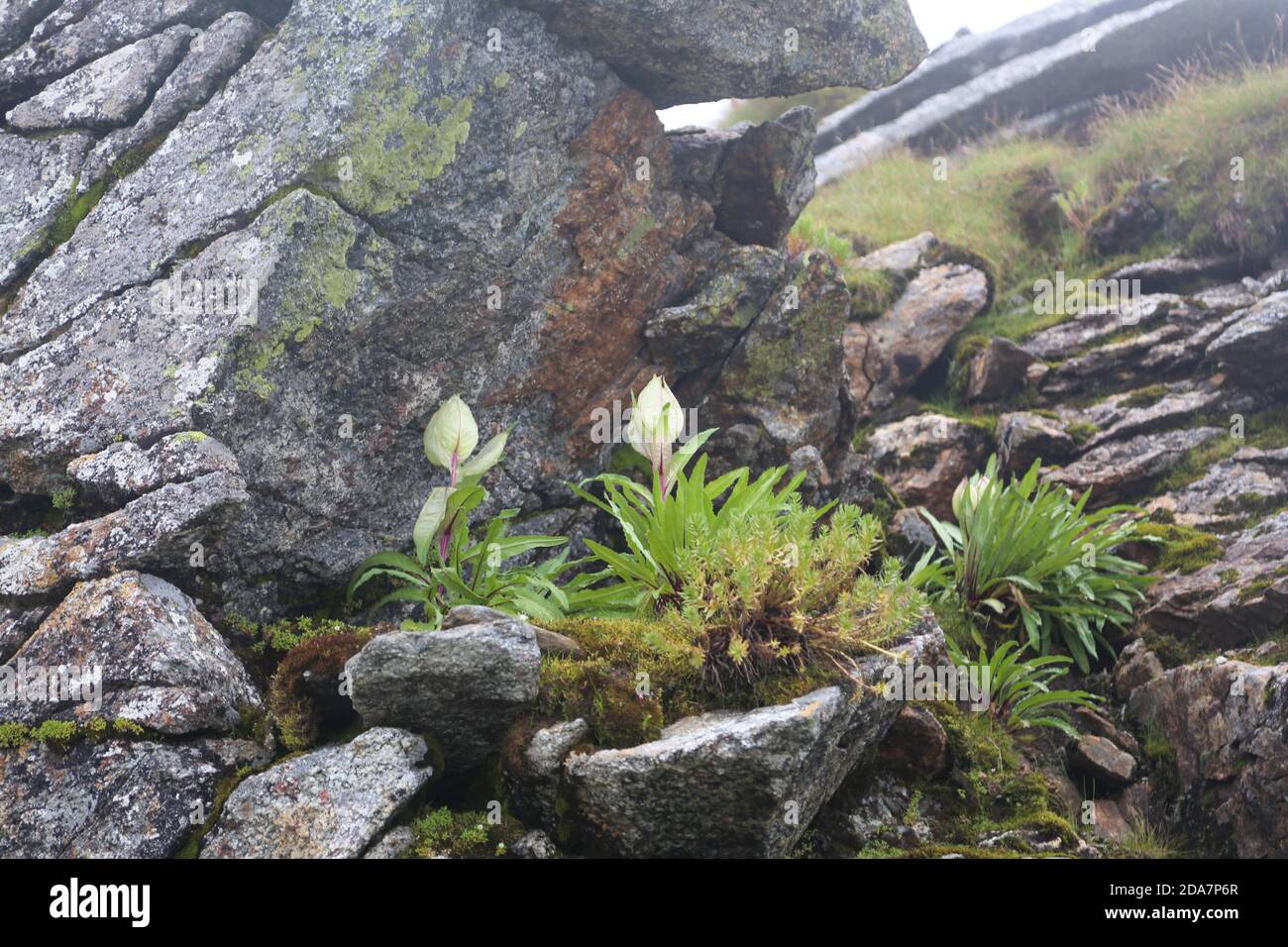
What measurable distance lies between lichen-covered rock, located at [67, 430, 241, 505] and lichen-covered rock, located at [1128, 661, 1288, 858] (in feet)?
17.7

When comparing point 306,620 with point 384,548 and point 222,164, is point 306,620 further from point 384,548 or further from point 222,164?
point 222,164

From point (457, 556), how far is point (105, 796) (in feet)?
6.91

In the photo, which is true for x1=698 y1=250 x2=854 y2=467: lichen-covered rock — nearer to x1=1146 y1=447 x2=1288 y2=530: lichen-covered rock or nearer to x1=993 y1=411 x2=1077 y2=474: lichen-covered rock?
x1=993 y1=411 x2=1077 y2=474: lichen-covered rock

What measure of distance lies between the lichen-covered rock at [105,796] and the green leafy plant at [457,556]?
1466mm

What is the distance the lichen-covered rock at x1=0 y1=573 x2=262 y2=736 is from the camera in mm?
4609

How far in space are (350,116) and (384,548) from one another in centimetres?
259

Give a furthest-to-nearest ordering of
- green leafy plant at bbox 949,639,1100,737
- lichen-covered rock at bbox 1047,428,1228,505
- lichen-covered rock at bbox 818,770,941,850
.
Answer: lichen-covered rock at bbox 1047,428,1228,505 < green leafy plant at bbox 949,639,1100,737 < lichen-covered rock at bbox 818,770,941,850

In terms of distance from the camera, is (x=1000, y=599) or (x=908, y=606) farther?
(x=1000, y=599)

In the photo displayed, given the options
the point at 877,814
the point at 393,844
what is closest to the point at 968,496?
the point at 877,814

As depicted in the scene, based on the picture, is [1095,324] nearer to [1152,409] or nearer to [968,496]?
[1152,409]

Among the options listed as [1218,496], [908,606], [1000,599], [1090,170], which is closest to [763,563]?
[908,606]

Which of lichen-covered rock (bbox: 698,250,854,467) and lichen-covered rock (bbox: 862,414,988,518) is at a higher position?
lichen-covered rock (bbox: 698,250,854,467)

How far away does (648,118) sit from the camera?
7.62 m

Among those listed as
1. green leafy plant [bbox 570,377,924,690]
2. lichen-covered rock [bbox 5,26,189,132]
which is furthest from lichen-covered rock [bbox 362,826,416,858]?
lichen-covered rock [bbox 5,26,189,132]
